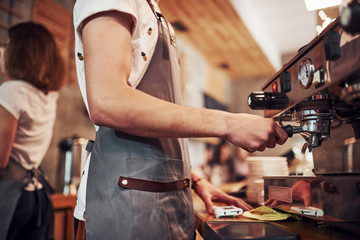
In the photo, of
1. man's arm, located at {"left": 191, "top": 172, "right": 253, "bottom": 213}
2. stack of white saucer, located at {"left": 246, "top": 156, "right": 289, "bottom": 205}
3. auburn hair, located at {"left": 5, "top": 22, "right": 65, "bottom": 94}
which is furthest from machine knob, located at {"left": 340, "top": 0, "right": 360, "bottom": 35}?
auburn hair, located at {"left": 5, "top": 22, "right": 65, "bottom": 94}

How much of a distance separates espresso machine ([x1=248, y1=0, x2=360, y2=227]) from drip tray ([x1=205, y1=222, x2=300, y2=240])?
172 mm

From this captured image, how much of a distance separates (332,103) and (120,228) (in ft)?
1.81

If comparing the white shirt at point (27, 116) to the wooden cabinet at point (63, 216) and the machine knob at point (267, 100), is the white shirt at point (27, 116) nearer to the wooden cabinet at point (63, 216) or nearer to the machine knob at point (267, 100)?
the wooden cabinet at point (63, 216)

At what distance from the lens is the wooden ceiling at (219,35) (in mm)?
3193

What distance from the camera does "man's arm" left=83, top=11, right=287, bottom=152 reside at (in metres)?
0.64

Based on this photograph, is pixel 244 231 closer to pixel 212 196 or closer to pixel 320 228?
pixel 320 228

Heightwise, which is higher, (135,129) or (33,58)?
(33,58)

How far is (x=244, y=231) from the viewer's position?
2.01ft

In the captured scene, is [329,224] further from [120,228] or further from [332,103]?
[120,228]

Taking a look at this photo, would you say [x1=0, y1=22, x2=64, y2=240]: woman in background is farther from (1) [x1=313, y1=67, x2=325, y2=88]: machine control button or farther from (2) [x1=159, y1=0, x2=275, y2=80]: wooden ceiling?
(2) [x1=159, y1=0, x2=275, y2=80]: wooden ceiling

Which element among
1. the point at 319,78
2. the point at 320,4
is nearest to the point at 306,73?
the point at 319,78

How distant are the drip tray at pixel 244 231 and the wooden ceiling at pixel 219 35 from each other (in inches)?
107

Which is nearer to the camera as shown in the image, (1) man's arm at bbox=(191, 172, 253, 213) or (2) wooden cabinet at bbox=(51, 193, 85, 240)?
(1) man's arm at bbox=(191, 172, 253, 213)

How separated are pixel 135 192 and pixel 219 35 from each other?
3555 mm
